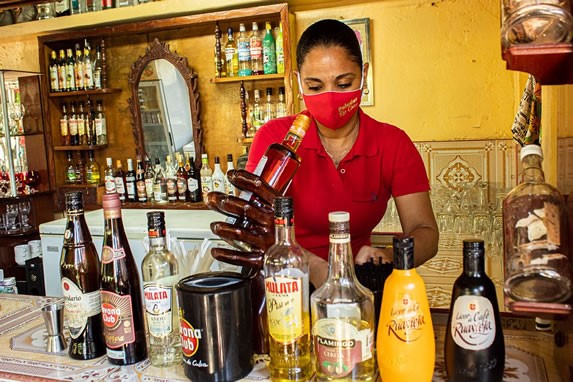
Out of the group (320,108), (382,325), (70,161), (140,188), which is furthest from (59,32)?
(382,325)

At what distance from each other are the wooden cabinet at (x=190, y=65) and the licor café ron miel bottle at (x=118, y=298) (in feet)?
7.63

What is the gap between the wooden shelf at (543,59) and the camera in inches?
26.5

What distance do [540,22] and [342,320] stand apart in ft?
1.66

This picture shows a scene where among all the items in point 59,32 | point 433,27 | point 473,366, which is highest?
point 59,32

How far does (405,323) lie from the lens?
31.5 inches

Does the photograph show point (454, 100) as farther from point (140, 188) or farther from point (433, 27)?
point (140, 188)

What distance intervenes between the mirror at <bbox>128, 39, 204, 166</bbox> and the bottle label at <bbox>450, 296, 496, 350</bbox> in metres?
3.03

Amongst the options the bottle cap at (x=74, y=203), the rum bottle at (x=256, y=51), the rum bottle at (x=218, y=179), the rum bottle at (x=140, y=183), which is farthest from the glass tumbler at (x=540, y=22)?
the rum bottle at (x=140, y=183)

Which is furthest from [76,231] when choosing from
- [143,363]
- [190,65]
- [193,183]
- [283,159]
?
[190,65]

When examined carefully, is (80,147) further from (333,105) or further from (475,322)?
(475,322)

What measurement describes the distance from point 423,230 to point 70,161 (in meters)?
3.33

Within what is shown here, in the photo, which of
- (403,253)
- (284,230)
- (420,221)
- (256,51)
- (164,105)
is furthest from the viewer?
(164,105)

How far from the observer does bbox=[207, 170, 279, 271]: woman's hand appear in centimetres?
98

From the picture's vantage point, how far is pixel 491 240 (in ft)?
8.41
